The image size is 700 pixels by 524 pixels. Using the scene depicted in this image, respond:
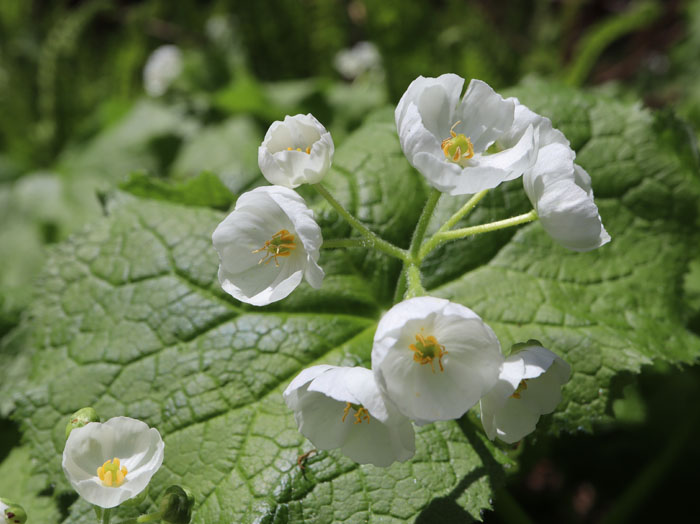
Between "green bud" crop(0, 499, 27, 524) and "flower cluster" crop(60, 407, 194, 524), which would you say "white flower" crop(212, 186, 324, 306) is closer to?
"flower cluster" crop(60, 407, 194, 524)

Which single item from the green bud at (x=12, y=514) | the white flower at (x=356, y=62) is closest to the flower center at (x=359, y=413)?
the green bud at (x=12, y=514)

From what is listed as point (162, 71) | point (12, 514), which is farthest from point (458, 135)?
point (162, 71)

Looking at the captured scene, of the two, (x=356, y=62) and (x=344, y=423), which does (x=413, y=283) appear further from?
(x=356, y=62)

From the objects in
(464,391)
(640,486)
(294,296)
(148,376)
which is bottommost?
(640,486)

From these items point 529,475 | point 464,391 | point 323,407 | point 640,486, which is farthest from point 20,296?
point 640,486

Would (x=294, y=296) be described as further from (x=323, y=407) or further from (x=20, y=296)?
(x=20, y=296)

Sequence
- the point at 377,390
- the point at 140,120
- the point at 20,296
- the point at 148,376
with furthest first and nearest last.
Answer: the point at 140,120, the point at 20,296, the point at 148,376, the point at 377,390

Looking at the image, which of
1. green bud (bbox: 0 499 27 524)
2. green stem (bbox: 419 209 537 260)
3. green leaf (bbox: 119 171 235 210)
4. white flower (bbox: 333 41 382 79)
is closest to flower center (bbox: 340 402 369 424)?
green stem (bbox: 419 209 537 260)
